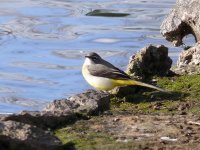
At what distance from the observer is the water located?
1238 centimetres

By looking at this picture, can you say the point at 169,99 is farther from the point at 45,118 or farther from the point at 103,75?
the point at 45,118

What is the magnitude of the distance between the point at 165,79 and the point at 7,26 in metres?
7.37

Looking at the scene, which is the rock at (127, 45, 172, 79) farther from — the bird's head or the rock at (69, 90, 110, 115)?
the rock at (69, 90, 110, 115)

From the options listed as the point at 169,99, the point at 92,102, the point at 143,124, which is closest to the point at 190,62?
the point at 169,99

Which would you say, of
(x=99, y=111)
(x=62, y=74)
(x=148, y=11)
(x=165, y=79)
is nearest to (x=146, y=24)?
(x=148, y=11)

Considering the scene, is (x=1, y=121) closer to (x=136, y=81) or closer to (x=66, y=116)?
(x=66, y=116)

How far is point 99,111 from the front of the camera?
7.78 metres

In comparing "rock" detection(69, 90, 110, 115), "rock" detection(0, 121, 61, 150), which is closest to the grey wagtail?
"rock" detection(69, 90, 110, 115)

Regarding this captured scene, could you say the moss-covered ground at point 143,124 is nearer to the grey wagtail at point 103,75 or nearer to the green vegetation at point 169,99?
the green vegetation at point 169,99

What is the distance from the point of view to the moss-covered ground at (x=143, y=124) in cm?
671

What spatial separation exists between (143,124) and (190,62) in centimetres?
297

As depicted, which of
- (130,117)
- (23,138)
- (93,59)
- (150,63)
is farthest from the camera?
(93,59)

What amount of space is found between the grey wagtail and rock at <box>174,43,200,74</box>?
746mm

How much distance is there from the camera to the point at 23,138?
594cm
